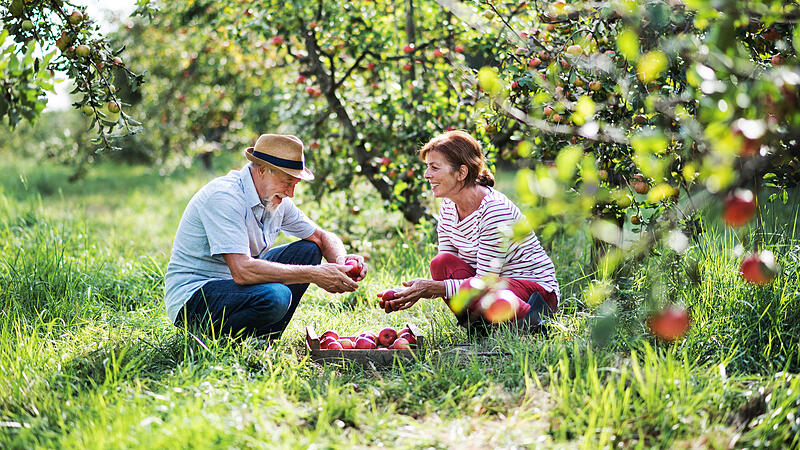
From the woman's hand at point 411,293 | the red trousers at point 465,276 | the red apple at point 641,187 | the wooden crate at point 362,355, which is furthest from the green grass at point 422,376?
the red apple at point 641,187

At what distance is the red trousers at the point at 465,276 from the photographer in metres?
3.36

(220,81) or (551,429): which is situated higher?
(220,81)

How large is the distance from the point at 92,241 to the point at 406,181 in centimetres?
251

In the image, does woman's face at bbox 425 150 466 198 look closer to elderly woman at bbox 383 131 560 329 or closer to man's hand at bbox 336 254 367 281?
elderly woman at bbox 383 131 560 329

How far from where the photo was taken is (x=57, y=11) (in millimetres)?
3080

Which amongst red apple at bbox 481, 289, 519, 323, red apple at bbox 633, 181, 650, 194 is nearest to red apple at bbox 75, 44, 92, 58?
red apple at bbox 481, 289, 519, 323

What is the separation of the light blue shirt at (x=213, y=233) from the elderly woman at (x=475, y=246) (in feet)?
2.46

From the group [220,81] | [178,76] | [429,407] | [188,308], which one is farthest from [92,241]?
[429,407]

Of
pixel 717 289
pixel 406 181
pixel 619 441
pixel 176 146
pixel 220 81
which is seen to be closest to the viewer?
pixel 619 441

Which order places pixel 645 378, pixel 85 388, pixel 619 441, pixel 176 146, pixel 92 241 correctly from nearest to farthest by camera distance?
pixel 619 441, pixel 645 378, pixel 85 388, pixel 92 241, pixel 176 146

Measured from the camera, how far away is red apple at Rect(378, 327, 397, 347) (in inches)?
127

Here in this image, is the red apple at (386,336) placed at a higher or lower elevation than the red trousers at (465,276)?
lower

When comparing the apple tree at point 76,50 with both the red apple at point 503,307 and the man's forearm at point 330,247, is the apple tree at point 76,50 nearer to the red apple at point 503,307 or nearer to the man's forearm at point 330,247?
the man's forearm at point 330,247

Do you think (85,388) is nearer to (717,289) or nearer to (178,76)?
(717,289)
